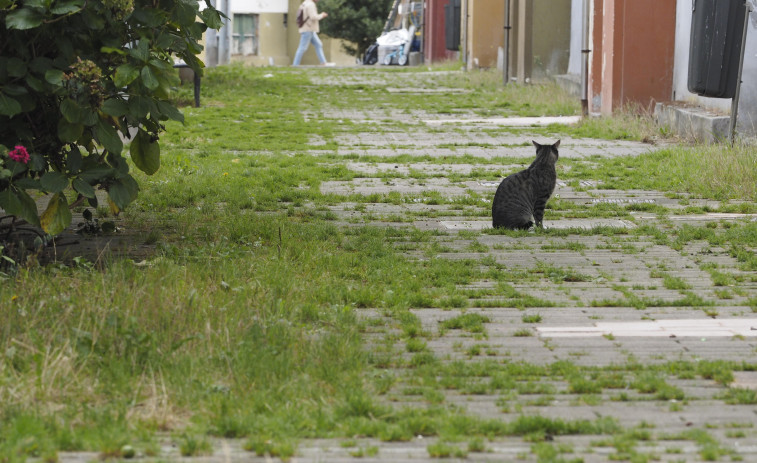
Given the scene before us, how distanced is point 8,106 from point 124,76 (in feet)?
2.14

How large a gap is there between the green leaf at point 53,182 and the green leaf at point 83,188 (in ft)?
0.27

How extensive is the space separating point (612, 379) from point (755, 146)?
721 cm

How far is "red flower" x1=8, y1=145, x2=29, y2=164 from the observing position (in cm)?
626

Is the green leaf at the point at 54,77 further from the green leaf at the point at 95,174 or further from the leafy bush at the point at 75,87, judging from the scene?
the green leaf at the point at 95,174

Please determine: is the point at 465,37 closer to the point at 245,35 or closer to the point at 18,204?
the point at 245,35

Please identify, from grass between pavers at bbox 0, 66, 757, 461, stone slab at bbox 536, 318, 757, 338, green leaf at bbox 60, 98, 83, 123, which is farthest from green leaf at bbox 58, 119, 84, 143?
stone slab at bbox 536, 318, 757, 338

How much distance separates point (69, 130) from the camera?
21.3 ft

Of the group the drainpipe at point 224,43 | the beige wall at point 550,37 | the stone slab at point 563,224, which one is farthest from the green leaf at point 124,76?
the drainpipe at point 224,43

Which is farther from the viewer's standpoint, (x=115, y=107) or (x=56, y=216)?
(x=56, y=216)

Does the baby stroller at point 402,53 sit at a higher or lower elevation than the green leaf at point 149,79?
lower

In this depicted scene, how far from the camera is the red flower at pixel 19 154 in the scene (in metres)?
6.26

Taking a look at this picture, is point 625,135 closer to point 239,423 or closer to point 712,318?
point 712,318

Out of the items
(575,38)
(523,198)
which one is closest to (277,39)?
(575,38)

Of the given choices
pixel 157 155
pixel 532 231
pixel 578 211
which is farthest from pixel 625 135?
pixel 157 155
